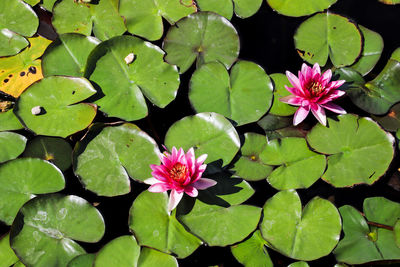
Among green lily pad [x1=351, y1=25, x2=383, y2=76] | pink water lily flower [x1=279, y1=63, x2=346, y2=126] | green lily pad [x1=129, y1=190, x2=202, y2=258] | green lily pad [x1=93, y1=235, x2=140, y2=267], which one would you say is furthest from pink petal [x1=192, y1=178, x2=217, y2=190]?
green lily pad [x1=351, y1=25, x2=383, y2=76]

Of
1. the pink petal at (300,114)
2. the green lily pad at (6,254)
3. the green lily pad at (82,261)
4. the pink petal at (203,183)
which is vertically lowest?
the green lily pad at (6,254)

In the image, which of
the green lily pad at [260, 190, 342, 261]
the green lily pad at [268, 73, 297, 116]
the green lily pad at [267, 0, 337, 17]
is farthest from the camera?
the green lily pad at [267, 0, 337, 17]

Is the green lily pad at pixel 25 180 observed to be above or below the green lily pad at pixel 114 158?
below

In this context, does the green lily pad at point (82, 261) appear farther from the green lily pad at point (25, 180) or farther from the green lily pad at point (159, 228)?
the green lily pad at point (25, 180)

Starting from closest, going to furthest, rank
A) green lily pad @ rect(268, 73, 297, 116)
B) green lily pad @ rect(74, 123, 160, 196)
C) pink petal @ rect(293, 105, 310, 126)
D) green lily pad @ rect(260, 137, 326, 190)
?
green lily pad @ rect(74, 123, 160, 196)
green lily pad @ rect(260, 137, 326, 190)
pink petal @ rect(293, 105, 310, 126)
green lily pad @ rect(268, 73, 297, 116)

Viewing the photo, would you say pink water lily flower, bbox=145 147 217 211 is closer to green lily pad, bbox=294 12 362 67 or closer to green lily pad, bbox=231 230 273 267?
green lily pad, bbox=231 230 273 267

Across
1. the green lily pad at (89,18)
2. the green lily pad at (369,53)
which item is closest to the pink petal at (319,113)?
the green lily pad at (369,53)

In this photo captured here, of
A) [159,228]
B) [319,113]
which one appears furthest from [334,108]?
[159,228]
